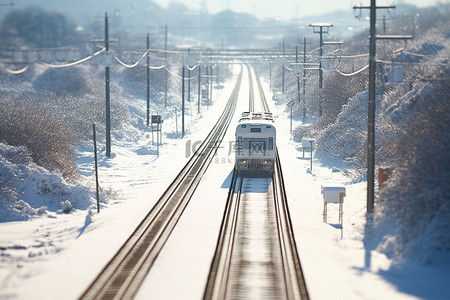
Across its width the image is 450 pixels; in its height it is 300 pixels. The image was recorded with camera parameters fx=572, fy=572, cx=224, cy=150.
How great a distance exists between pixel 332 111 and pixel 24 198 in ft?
93.4

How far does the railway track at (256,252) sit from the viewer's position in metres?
15.4

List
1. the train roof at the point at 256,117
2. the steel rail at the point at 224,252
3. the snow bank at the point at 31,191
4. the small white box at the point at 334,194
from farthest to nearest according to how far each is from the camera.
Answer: the train roof at the point at 256,117 → the snow bank at the point at 31,191 → the small white box at the point at 334,194 → the steel rail at the point at 224,252

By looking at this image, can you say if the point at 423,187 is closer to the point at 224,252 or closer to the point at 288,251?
the point at 288,251

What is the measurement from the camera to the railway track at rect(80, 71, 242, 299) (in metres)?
15.5

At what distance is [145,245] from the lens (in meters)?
19.7

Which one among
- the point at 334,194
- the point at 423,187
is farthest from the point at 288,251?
the point at 423,187

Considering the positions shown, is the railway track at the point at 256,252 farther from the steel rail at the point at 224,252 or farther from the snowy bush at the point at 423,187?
the snowy bush at the point at 423,187

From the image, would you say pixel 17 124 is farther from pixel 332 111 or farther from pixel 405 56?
pixel 332 111

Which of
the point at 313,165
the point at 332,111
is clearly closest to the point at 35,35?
the point at 332,111

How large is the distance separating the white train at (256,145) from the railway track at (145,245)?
9.98ft

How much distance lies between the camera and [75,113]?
49844 millimetres

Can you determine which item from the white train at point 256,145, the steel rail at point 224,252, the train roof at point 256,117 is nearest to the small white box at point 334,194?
the steel rail at point 224,252

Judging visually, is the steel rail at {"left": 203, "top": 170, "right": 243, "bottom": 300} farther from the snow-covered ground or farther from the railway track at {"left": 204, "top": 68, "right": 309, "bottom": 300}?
the snow-covered ground

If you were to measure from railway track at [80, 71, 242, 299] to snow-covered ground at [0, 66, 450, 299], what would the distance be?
0.33m
